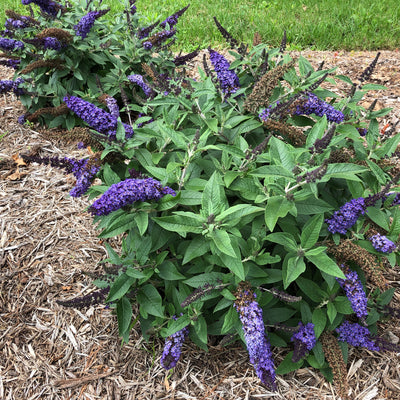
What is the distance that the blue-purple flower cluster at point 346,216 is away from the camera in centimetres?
229

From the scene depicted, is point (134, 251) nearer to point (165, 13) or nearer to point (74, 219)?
point (74, 219)

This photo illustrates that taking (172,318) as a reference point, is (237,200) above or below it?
above

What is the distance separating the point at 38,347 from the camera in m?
2.97

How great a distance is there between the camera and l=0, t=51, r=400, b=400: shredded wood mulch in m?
2.67

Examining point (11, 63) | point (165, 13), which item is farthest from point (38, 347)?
point (165, 13)

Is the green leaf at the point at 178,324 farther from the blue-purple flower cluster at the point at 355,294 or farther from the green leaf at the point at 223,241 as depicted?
the blue-purple flower cluster at the point at 355,294

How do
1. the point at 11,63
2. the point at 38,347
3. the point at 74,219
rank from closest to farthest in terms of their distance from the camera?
the point at 38,347, the point at 74,219, the point at 11,63

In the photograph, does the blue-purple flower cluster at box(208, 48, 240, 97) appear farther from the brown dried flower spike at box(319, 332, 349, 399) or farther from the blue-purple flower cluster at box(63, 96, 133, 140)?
the brown dried flower spike at box(319, 332, 349, 399)

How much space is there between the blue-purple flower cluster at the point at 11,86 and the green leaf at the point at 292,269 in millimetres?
4171

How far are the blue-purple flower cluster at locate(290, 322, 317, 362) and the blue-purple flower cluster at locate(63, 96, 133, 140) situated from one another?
1.71 m

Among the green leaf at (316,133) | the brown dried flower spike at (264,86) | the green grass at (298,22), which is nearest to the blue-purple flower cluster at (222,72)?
the brown dried flower spike at (264,86)

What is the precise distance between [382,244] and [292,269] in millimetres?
553

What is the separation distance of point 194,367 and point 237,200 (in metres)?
1.23

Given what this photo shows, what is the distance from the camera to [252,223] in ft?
8.32
